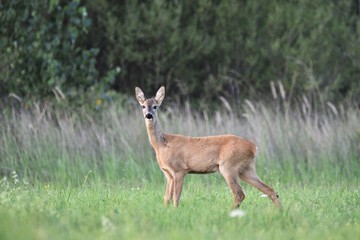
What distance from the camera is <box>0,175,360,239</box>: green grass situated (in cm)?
661

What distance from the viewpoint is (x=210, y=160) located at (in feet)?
31.8

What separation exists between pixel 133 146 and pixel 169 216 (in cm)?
628

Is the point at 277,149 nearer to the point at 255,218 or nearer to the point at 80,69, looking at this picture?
the point at 80,69

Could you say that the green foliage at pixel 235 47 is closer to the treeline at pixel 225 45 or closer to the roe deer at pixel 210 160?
the treeline at pixel 225 45

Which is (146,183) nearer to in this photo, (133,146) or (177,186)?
(133,146)

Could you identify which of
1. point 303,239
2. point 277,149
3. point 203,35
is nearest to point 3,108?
point 277,149

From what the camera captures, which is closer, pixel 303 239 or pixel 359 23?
pixel 303 239

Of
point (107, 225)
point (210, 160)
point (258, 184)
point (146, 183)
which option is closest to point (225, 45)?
point (146, 183)

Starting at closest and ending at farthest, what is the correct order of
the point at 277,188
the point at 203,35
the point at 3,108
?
the point at 277,188 → the point at 3,108 → the point at 203,35

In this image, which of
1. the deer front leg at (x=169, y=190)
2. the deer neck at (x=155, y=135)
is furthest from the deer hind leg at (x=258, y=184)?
the deer neck at (x=155, y=135)

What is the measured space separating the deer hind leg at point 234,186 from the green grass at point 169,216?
0.33ft

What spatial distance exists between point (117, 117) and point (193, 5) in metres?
6.58

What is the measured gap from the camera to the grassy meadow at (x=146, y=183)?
6945mm

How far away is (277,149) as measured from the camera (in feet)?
45.3
